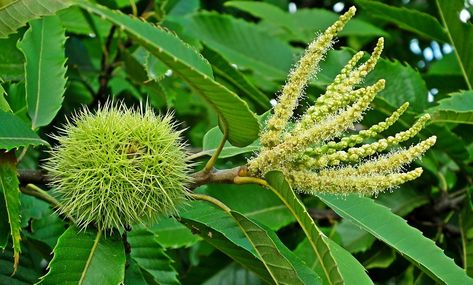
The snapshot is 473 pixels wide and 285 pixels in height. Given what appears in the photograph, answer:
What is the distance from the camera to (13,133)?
4.91 ft

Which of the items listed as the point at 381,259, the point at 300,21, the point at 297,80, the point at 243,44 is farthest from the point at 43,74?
the point at 300,21

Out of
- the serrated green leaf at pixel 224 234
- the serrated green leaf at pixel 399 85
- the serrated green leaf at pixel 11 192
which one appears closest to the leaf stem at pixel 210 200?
the serrated green leaf at pixel 224 234

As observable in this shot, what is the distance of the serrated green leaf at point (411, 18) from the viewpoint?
2.59 m

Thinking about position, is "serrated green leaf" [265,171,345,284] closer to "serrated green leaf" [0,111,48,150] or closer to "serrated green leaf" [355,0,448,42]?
"serrated green leaf" [0,111,48,150]

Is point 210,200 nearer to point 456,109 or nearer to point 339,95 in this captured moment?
point 339,95

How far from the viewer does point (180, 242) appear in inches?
87.8

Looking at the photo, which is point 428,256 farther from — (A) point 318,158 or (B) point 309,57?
(B) point 309,57

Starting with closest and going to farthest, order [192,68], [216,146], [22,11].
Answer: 1. [192,68]
2. [22,11]
3. [216,146]

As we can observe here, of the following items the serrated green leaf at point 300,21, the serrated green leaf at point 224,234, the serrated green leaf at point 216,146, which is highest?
the serrated green leaf at point 300,21

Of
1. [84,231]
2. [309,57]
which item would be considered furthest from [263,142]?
[84,231]

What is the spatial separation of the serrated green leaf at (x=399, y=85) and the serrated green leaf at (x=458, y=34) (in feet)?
0.58

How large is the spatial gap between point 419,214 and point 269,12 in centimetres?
116

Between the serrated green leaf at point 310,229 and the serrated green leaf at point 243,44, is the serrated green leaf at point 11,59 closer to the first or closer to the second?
the serrated green leaf at point 243,44

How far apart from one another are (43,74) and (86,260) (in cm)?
57
